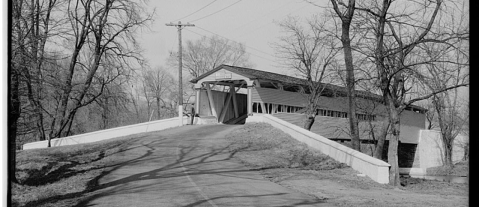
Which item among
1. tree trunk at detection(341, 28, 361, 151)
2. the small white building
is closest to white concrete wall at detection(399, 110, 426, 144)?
the small white building

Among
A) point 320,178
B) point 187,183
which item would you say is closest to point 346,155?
point 320,178

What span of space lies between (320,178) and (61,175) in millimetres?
7923

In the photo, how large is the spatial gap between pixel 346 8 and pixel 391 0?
8.44 ft

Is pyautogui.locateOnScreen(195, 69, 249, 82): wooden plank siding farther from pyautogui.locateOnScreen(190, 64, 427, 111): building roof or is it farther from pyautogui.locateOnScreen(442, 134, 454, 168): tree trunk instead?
pyautogui.locateOnScreen(442, 134, 454, 168): tree trunk

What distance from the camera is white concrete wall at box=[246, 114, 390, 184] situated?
15.6 m

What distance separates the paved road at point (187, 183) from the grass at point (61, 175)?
21.7 inches

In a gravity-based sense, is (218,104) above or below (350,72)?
below

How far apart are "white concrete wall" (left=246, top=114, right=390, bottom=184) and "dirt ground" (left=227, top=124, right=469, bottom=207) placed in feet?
0.94

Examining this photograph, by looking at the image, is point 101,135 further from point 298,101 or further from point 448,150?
point 448,150

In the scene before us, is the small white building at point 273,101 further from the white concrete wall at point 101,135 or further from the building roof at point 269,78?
the white concrete wall at point 101,135

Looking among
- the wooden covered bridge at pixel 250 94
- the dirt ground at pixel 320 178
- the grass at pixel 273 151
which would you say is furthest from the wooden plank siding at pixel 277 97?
the dirt ground at pixel 320 178

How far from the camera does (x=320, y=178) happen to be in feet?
49.3

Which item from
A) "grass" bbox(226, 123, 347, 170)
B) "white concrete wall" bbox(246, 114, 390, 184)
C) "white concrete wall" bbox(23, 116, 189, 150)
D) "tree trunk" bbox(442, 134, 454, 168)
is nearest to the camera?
"white concrete wall" bbox(246, 114, 390, 184)

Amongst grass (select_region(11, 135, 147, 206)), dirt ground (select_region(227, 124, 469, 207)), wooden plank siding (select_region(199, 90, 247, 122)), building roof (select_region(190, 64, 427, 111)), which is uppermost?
building roof (select_region(190, 64, 427, 111))
